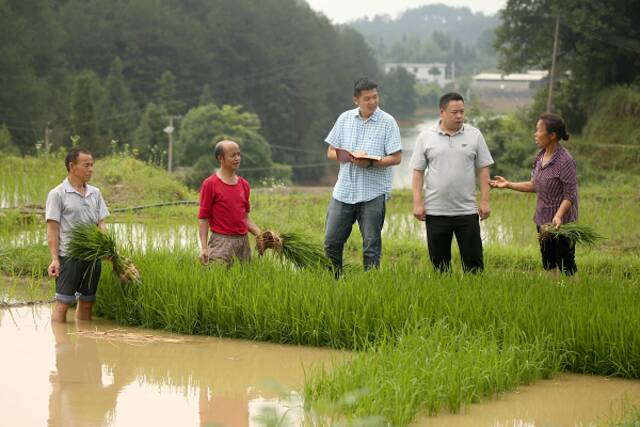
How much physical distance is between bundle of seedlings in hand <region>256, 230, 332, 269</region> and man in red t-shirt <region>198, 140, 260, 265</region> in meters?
0.13

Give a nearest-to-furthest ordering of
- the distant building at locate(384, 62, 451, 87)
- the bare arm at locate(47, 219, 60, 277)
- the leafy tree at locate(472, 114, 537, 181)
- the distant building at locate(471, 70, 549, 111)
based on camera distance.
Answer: the bare arm at locate(47, 219, 60, 277), the leafy tree at locate(472, 114, 537, 181), the distant building at locate(471, 70, 549, 111), the distant building at locate(384, 62, 451, 87)

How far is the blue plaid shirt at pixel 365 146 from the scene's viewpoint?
25.6 feet

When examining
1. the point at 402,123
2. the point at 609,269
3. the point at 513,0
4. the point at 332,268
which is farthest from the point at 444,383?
the point at 402,123

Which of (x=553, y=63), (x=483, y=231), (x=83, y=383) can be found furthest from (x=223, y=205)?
(x=553, y=63)

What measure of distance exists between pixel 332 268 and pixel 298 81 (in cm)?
7839

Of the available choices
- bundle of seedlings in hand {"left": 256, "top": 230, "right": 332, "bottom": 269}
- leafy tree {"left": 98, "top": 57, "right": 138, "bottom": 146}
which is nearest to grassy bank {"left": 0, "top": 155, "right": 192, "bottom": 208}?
bundle of seedlings in hand {"left": 256, "top": 230, "right": 332, "bottom": 269}

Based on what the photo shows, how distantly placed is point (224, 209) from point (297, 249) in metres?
0.66

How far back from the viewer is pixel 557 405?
17.8ft

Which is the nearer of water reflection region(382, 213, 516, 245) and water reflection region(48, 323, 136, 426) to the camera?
water reflection region(48, 323, 136, 426)

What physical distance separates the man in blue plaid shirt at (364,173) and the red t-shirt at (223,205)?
2.41 feet

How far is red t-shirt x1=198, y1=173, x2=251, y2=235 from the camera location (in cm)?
743

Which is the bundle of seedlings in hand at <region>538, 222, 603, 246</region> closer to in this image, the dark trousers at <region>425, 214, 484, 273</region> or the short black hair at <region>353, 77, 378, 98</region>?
the dark trousers at <region>425, 214, 484, 273</region>

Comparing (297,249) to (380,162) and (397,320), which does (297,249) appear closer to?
(380,162)

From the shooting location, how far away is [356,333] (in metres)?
6.59
